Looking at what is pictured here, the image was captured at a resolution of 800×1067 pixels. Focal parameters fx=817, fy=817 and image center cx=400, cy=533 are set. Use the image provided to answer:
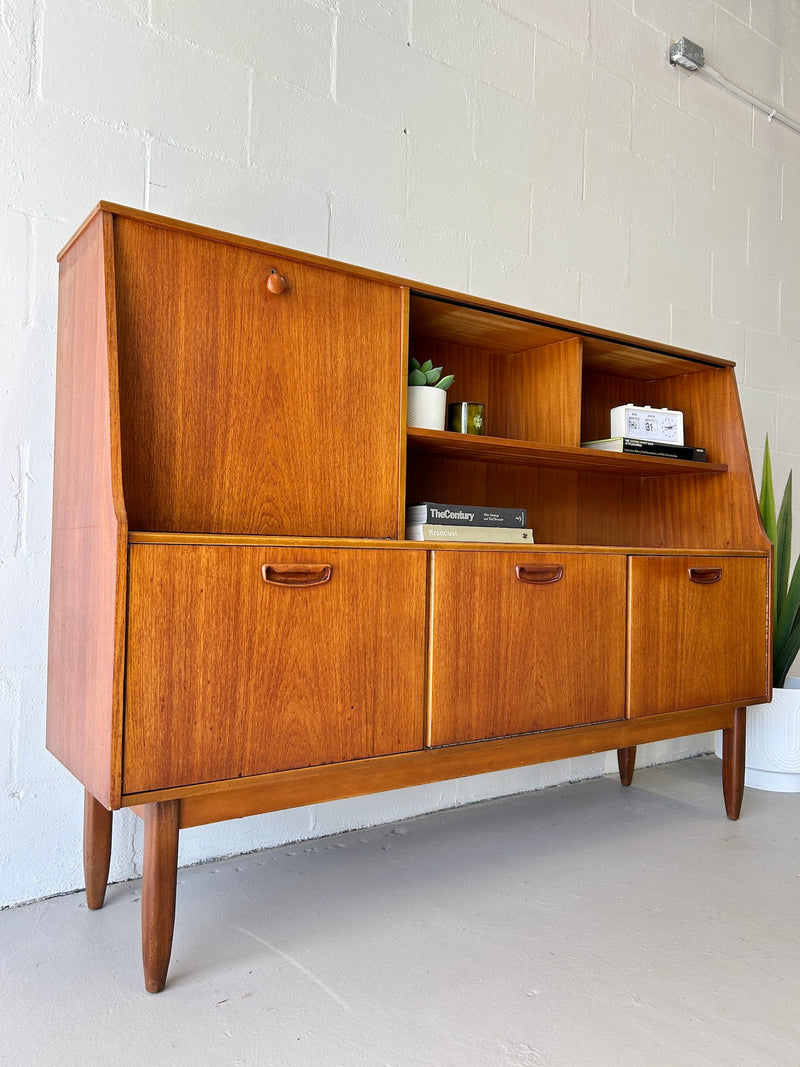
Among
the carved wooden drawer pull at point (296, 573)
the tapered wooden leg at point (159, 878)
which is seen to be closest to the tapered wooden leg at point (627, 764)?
the carved wooden drawer pull at point (296, 573)

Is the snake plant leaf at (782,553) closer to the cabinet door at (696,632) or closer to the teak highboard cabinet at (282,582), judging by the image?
the cabinet door at (696,632)

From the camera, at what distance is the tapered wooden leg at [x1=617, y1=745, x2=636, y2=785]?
2.60 m

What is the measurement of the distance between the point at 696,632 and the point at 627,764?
734mm

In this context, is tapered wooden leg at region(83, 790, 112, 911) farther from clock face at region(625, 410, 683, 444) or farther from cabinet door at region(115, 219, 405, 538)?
clock face at region(625, 410, 683, 444)

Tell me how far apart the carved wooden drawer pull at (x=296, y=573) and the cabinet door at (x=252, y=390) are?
0.12 metres

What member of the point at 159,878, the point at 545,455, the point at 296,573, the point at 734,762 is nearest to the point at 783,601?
the point at 734,762

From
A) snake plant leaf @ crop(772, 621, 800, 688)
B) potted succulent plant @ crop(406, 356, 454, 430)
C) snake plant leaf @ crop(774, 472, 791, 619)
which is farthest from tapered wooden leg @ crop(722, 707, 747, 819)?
potted succulent plant @ crop(406, 356, 454, 430)

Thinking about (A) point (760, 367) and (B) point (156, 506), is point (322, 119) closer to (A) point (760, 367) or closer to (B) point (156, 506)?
(B) point (156, 506)

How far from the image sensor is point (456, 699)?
5.32 ft

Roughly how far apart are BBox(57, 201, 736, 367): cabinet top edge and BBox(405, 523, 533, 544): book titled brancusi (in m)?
0.51

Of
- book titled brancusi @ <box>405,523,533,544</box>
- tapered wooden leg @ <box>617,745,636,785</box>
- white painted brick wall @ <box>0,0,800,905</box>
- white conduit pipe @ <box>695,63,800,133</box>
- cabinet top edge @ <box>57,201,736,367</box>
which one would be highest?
white conduit pipe @ <box>695,63,800,133</box>

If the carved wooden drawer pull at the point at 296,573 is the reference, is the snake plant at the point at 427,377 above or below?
above

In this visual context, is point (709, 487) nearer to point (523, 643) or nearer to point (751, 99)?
point (523, 643)

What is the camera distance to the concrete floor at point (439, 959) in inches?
48.6
